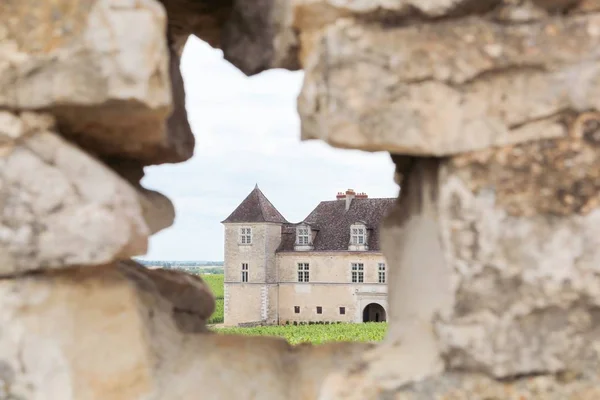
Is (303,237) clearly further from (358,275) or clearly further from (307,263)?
(358,275)

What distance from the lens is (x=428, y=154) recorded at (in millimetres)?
1920

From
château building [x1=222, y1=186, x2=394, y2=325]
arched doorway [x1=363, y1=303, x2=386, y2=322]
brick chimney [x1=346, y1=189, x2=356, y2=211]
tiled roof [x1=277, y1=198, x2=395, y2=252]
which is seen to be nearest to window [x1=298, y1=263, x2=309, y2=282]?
château building [x1=222, y1=186, x2=394, y2=325]

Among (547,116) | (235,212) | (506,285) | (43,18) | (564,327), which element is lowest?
(564,327)

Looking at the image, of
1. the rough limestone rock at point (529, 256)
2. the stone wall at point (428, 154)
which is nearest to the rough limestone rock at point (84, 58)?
the stone wall at point (428, 154)

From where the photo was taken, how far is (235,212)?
33.9 m

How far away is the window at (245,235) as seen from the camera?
33.3 meters

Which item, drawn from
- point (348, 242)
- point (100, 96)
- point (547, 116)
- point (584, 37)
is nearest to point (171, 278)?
point (100, 96)

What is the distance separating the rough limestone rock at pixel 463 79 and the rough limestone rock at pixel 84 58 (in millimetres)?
569

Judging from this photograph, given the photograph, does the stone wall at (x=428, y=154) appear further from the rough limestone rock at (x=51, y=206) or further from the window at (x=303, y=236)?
the window at (x=303, y=236)

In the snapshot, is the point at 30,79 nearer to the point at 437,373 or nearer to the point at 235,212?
the point at 437,373

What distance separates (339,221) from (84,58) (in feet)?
101

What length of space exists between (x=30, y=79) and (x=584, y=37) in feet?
5.66

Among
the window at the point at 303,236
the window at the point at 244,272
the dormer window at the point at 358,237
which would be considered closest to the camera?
the dormer window at the point at 358,237

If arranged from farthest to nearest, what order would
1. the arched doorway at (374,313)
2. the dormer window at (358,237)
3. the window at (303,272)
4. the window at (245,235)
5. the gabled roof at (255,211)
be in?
1. the window at (245,235)
2. the gabled roof at (255,211)
3. the window at (303,272)
4. the arched doorway at (374,313)
5. the dormer window at (358,237)
